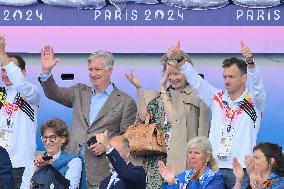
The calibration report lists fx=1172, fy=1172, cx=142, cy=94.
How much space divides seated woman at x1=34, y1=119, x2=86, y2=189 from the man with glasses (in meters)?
0.73

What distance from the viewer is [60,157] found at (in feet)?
28.9

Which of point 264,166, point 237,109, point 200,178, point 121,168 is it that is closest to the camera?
point 121,168

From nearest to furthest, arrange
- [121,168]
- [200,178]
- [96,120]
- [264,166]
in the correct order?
1. [121,168]
2. [264,166]
3. [200,178]
4. [96,120]

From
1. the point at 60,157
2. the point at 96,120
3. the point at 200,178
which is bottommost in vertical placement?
the point at 200,178

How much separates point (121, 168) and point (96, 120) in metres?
1.21

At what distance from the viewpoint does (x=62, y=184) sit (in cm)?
866

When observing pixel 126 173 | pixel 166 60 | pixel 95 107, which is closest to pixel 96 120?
pixel 95 107

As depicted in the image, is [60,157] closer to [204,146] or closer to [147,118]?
[147,118]

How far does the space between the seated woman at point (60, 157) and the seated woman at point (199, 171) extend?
643 millimetres

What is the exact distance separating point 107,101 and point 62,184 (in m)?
1.01

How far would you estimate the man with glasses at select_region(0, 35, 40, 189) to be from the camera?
31.6ft

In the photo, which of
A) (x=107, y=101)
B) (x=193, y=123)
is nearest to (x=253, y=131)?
(x=193, y=123)

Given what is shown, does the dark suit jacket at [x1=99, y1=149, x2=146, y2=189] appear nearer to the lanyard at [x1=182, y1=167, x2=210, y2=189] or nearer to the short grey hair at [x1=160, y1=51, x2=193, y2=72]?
the lanyard at [x1=182, y1=167, x2=210, y2=189]

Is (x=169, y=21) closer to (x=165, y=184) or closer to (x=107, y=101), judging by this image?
(x=107, y=101)
